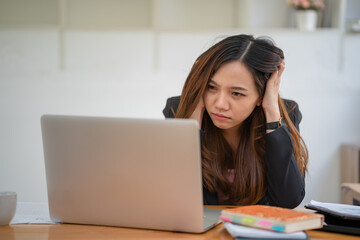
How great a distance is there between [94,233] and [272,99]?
2.80 feet

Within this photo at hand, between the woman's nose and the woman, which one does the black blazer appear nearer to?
the woman

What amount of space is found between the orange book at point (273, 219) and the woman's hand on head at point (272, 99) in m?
0.57

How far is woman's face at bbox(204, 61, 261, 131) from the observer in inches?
63.8

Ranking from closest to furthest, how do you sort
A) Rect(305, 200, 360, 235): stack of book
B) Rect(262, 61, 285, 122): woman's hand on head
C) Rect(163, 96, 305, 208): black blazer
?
1. Rect(305, 200, 360, 235): stack of book
2. Rect(163, 96, 305, 208): black blazer
3. Rect(262, 61, 285, 122): woman's hand on head

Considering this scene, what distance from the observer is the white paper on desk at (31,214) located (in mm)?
1257

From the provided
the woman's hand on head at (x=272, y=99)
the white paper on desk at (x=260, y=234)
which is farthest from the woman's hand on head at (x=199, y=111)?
the white paper on desk at (x=260, y=234)

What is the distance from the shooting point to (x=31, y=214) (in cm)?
134

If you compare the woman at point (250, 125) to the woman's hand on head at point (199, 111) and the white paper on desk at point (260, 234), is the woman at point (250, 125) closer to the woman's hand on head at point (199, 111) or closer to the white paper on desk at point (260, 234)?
the woman's hand on head at point (199, 111)

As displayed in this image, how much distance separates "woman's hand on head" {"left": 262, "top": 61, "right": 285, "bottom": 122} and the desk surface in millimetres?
575

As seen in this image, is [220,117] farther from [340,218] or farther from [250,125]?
[340,218]

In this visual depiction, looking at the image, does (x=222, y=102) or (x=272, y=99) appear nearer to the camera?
(x=222, y=102)

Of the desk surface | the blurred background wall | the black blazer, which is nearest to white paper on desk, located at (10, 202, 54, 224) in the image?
the desk surface

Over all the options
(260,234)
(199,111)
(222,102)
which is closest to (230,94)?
(222,102)

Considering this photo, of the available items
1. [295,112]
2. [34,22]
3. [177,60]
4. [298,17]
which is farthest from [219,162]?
[34,22]
